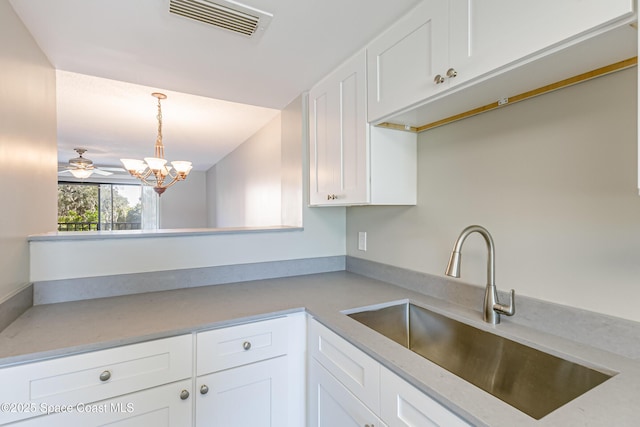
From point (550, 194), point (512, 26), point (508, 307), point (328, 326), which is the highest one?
Answer: point (512, 26)

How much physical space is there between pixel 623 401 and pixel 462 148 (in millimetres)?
1013

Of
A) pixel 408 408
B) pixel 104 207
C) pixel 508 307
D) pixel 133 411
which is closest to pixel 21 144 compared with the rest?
pixel 133 411

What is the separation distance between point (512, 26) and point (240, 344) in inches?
56.9

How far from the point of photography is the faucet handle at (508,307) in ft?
3.59

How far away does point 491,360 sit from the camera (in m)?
1.10

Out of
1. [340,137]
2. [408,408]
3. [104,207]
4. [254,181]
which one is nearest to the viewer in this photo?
[408,408]

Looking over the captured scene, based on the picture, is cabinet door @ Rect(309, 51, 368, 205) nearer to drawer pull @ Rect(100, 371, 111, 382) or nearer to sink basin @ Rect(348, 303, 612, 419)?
sink basin @ Rect(348, 303, 612, 419)

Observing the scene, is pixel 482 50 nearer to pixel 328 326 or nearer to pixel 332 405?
pixel 328 326

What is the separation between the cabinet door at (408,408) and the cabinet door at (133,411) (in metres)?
0.76

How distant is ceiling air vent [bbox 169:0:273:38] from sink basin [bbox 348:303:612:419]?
4.43 feet

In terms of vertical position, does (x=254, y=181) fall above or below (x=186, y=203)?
above

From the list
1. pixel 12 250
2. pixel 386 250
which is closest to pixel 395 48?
pixel 386 250

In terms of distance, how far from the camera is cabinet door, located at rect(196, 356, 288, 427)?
3.95ft

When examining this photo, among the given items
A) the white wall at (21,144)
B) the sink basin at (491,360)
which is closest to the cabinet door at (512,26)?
the sink basin at (491,360)
